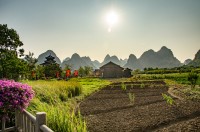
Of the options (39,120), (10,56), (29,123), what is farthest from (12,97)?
(10,56)

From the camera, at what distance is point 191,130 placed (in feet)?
22.4

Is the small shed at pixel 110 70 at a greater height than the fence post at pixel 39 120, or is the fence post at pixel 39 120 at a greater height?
the small shed at pixel 110 70

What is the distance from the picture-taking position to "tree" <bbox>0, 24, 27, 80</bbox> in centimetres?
1426

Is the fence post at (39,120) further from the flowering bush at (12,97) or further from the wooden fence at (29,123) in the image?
the flowering bush at (12,97)

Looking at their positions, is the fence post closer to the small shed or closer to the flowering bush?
A: the flowering bush

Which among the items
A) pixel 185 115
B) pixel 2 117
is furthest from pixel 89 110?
pixel 2 117

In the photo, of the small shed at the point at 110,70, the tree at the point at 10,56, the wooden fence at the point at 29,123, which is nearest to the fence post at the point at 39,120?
the wooden fence at the point at 29,123

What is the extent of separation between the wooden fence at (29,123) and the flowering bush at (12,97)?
27 centimetres

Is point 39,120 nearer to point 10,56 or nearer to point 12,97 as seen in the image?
point 12,97

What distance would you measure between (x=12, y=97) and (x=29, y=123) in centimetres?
81

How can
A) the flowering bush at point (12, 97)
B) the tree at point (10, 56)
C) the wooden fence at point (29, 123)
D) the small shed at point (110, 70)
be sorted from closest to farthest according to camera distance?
the wooden fence at point (29, 123) → the flowering bush at point (12, 97) → the tree at point (10, 56) → the small shed at point (110, 70)

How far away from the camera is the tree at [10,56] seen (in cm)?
1426

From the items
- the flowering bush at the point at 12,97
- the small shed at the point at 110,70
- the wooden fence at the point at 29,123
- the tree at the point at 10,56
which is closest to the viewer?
the wooden fence at the point at 29,123

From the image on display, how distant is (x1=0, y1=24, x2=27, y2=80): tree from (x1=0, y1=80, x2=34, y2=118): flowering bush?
9.76m
